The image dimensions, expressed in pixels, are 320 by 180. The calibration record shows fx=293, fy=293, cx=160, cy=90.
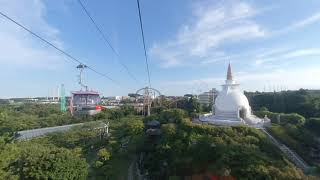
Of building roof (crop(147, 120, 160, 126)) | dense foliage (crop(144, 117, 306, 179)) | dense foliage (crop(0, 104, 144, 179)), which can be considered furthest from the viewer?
building roof (crop(147, 120, 160, 126))

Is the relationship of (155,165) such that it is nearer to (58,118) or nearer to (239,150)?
(239,150)

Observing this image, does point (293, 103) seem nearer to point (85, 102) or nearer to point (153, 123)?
point (153, 123)

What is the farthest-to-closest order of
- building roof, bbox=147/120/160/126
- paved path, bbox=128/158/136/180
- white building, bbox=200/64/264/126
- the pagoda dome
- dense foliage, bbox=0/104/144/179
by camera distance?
building roof, bbox=147/120/160/126 → the pagoda dome → white building, bbox=200/64/264/126 → paved path, bbox=128/158/136/180 → dense foliage, bbox=0/104/144/179

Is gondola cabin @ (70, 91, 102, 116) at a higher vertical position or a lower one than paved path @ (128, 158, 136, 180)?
higher

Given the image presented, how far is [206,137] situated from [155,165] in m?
4.98

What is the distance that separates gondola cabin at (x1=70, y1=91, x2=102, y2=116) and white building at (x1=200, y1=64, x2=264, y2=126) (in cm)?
2614

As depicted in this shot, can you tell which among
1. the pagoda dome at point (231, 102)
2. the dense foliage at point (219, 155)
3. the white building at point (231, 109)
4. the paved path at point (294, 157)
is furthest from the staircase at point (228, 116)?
the paved path at point (294, 157)

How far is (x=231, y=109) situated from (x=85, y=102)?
30228mm

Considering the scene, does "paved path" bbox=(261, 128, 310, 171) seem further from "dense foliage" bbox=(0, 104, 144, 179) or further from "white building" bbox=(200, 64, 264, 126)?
"dense foliage" bbox=(0, 104, 144, 179)

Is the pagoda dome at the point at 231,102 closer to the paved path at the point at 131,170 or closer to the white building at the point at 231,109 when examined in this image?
the white building at the point at 231,109

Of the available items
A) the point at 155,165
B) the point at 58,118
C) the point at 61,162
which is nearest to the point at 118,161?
the point at 155,165

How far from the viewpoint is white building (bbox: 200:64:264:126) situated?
29.8 metres

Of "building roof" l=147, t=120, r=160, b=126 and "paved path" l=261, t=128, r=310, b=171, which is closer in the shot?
"paved path" l=261, t=128, r=310, b=171

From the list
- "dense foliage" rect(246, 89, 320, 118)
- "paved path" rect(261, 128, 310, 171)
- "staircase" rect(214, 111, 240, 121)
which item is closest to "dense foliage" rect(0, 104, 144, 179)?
"staircase" rect(214, 111, 240, 121)
